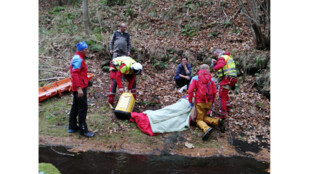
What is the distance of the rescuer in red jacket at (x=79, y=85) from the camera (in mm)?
4449

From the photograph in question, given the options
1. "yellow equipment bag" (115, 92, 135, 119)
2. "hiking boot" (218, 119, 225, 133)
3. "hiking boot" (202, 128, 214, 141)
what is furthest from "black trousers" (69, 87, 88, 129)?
"hiking boot" (218, 119, 225, 133)

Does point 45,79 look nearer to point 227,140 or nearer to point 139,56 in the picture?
point 139,56

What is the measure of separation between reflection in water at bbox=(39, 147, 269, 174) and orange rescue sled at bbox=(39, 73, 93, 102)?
2379mm

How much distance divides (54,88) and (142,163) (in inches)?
172

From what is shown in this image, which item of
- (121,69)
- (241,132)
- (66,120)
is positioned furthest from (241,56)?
(66,120)

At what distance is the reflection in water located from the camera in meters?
3.94

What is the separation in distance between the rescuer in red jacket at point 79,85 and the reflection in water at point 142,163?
65cm

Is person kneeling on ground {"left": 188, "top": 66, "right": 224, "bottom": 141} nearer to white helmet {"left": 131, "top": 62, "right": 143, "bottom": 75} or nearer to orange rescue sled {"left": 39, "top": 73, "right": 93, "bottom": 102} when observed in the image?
white helmet {"left": 131, "top": 62, "right": 143, "bottom": 75}

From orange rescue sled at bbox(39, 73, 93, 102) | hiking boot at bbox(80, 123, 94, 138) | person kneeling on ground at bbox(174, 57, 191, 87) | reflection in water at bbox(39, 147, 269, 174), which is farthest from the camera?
person kneeling on ground at bbox(174, 57, 191, 87)

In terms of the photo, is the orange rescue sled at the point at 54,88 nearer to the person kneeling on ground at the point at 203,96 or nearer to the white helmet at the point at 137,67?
the white helmet at the point at 137,67

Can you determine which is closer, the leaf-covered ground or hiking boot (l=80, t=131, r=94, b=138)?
hiking boot (l=80, t=131, r=94, b=138)

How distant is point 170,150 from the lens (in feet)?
15.4

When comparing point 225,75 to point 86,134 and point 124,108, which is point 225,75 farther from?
point 86,134

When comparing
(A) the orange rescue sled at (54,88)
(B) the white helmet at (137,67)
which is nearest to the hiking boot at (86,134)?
(B) the white helmet at (137,67)
